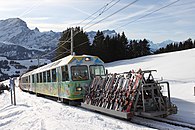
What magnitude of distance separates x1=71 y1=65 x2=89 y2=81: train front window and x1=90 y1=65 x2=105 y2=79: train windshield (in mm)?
340

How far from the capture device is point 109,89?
11.1 meters

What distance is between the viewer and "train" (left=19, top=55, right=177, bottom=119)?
30.8 ft

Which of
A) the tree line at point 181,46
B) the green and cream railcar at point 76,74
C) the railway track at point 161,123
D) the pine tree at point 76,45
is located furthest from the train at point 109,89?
the tree line at point 181,46

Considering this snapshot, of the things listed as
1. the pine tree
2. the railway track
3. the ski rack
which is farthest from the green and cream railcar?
the pine tree

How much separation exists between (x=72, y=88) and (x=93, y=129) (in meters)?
5.94

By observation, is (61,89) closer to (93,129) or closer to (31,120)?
(31,120)

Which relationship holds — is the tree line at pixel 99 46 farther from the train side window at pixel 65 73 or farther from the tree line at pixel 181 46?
the train side window at pixel 65 73

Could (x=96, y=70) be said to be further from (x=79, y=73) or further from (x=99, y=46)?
(x=99, y=46)

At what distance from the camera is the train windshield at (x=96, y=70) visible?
578 inches

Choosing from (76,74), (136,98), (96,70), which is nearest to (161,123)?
(136,98)

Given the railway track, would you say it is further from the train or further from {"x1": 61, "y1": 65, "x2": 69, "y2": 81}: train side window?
{"x1": 61, "y1": 65, "x2": 69, "y2": 81}: train side window

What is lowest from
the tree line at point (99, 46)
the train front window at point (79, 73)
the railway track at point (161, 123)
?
the railway track at point (161, 123)

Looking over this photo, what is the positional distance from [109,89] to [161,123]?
9.69 ft

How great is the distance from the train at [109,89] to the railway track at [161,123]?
0.92 ft
